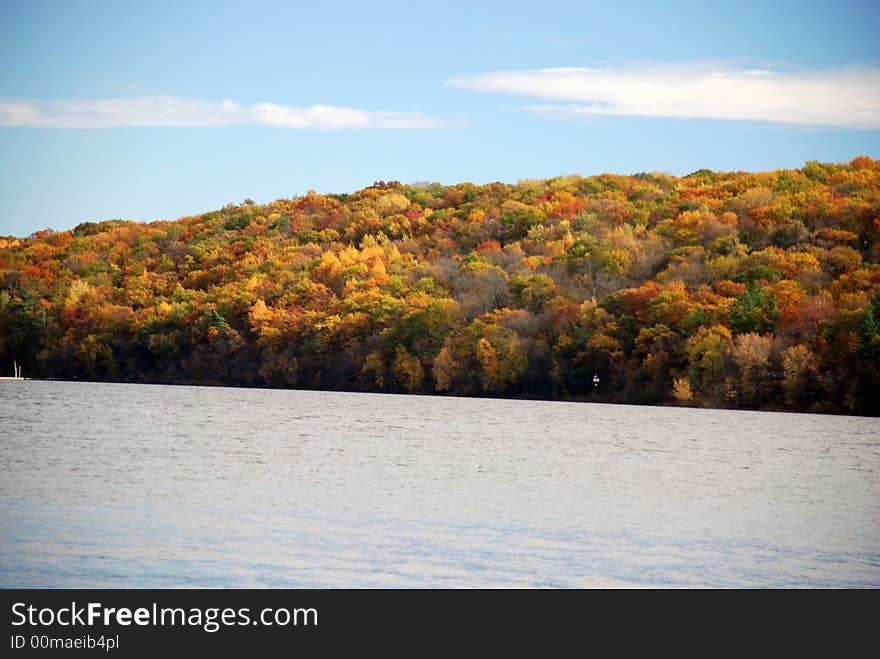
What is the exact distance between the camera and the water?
23.9 metres

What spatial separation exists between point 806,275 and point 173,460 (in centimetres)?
6553

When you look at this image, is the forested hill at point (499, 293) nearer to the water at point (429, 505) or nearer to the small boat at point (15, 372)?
the small boat at point (15, 372)

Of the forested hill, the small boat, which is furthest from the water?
the small boat

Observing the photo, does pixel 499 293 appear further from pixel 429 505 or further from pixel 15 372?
pixel 429 505

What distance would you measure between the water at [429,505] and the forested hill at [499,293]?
2261 centimetres

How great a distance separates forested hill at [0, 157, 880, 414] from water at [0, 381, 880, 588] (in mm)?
22605

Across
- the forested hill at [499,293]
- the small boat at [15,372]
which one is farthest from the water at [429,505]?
the small boat at [15,372]

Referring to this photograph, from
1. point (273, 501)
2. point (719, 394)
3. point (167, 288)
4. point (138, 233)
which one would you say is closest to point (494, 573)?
point (273, 501)

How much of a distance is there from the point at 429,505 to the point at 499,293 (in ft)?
274

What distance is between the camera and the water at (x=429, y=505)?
2392 centimetres

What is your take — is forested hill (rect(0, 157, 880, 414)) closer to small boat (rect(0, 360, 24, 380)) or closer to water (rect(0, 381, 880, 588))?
small boat (rect(0, 360, 24, 380))

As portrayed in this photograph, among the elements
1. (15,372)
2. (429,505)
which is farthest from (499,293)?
(429,505)

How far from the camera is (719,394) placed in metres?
88.8
